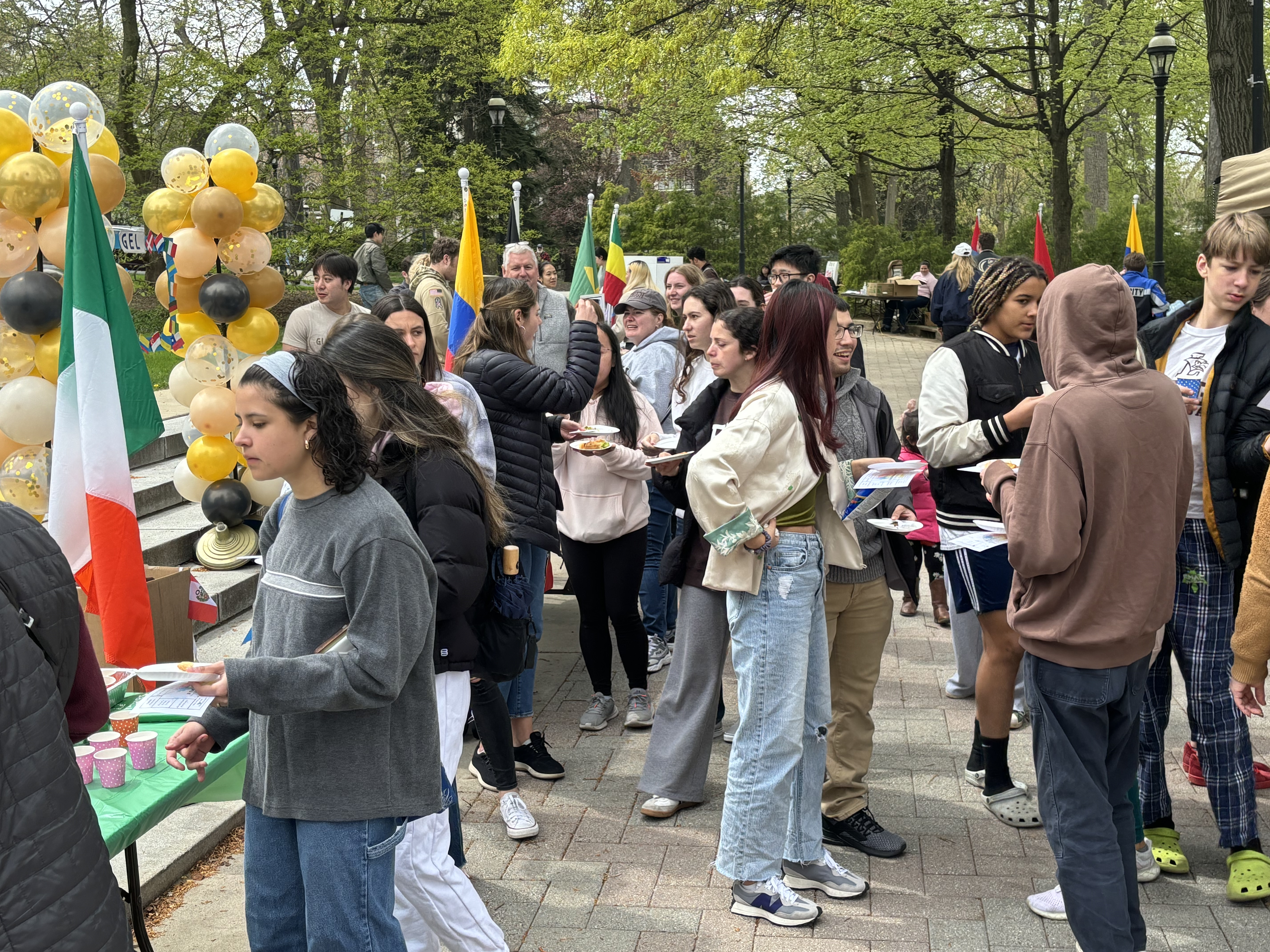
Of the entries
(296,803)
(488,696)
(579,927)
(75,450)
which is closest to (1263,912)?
(579,927)

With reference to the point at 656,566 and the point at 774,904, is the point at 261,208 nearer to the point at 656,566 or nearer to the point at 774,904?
the point at 656,566

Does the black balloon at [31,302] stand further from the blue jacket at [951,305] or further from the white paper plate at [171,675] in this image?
the blue jacket at [951,305]

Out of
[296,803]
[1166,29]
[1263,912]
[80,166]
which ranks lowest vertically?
[1263,912]

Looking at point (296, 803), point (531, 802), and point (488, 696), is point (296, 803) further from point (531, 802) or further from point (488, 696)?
point (531, 802)

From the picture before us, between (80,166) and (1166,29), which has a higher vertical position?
(1166,29)

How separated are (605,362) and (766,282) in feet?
58.8

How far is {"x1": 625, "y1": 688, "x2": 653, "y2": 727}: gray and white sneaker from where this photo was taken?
18.9 feet

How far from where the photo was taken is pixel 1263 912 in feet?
12.7

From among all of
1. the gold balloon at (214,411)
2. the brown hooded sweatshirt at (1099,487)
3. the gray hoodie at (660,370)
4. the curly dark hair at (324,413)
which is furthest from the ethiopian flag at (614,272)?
the curly dark hair at (324,413)

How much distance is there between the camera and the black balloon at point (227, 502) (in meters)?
7.99

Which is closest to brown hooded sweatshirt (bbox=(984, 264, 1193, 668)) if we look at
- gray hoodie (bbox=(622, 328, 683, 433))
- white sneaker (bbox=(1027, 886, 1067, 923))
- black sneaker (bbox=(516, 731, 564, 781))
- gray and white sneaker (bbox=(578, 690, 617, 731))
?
white sneaker (bbox=(1027, 886, 1067, 923))

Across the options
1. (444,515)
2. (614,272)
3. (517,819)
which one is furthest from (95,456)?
(614,272)

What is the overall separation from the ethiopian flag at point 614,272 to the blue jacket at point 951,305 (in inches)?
114

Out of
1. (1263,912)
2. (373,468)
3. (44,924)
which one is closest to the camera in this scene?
(44,924)
